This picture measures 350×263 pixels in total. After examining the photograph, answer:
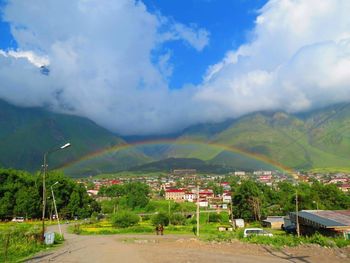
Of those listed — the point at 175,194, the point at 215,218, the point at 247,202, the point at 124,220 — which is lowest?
the point at 215,218

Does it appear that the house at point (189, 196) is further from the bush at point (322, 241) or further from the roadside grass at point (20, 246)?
the bush at point (322, 241)

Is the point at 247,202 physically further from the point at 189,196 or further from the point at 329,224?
the point at 189,196

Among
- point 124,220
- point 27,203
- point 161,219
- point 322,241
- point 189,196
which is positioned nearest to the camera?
point 322,241

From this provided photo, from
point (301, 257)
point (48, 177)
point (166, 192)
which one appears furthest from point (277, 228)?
point (166, 192)

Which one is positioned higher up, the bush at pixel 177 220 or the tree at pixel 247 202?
the tree at pixel 247 202

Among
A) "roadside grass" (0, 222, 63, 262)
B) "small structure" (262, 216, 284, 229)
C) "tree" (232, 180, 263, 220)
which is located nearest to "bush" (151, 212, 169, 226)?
"small structure" (262, 216, 284, 229)

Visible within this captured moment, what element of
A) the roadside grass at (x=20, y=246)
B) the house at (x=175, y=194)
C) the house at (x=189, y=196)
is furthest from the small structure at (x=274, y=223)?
the house at (x=175, y=194)

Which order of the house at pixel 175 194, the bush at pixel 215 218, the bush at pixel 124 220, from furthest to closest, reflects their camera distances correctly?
the house at pixel 175 194 < the bush at pixel 215 218 < the bush at pixel 124 220

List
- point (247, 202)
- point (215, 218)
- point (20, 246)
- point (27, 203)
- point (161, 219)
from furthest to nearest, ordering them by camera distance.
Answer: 1. point (215, 218)
2. point (247, 202)
3. point (27, 203)
4. point (161, 219)
5. point (20, 246)

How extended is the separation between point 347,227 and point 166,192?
509ft

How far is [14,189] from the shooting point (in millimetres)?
79812

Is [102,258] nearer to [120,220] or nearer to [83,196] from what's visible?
[120,220]

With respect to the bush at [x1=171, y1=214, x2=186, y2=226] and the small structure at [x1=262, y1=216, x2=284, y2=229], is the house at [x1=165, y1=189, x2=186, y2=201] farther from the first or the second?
the small structure at [x1=262, y1=216, x2=284, y2=229]

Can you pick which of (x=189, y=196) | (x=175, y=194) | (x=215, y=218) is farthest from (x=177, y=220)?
(x=189, y=196)
